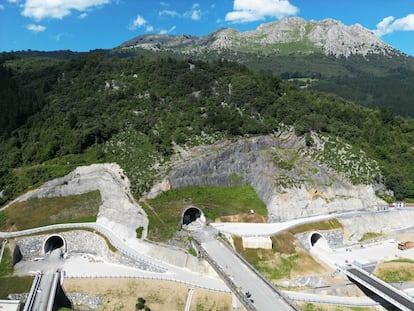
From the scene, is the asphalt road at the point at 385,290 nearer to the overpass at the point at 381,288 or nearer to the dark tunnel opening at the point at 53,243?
the overpass at the point at 381,288

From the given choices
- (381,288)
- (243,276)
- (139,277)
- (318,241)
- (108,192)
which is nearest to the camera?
(243,276)

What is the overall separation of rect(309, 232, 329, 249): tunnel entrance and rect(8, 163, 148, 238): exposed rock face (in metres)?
28.5

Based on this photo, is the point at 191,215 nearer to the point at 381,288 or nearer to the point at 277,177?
the point at 277,177

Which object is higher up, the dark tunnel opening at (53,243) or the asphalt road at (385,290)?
the dark tunnel opening at (53,243)

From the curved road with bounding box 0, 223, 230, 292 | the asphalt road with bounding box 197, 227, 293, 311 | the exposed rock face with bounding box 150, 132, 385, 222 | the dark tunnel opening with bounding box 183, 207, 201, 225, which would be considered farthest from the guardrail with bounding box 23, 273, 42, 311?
the dark tunnel opening with bounding box 183, 207, 201, 225

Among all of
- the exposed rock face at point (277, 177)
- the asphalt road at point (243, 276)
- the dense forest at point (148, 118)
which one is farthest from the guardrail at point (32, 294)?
the asphalt road at point (243, 276)

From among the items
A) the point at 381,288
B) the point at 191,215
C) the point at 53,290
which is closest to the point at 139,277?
the point at 53,290

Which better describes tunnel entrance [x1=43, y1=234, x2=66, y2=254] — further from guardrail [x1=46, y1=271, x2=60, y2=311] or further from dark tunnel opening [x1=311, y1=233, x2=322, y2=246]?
dark tunnel opening [x1=311, y1=233, x2=322, y2=246]

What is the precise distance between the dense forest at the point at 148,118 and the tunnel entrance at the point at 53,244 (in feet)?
42.4

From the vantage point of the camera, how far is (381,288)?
46.0 metres

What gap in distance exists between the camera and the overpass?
42.4m

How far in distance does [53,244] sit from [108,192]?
1292cm

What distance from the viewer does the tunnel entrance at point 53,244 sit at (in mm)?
57469

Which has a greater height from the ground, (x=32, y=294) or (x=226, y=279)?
(x=226, y=279)
